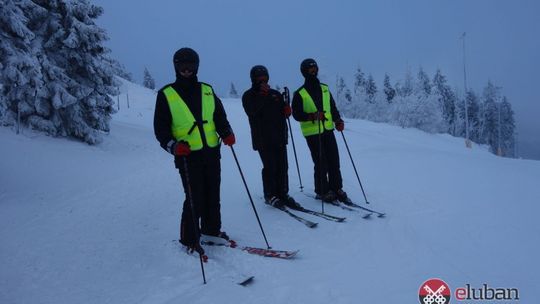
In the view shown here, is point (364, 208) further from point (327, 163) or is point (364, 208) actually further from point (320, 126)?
point (320, 126)

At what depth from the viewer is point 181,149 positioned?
4.47 meters

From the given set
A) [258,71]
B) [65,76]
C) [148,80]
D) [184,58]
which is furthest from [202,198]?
[148,80]

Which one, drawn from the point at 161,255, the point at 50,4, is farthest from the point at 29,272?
the point at 50,4

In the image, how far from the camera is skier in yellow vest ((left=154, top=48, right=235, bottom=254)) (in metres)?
4.73

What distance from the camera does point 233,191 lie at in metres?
8.48

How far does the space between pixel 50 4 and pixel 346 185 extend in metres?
14.6

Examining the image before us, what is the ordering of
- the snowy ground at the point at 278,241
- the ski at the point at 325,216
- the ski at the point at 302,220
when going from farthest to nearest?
the ski at the point at 325,216 < the ski at the point at 302,220 < the snowy ground at the point at 278,241

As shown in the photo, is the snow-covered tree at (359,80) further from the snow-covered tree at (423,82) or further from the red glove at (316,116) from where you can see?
the red glove at (316,116)

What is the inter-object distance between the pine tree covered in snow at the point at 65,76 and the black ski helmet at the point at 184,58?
12945 mm

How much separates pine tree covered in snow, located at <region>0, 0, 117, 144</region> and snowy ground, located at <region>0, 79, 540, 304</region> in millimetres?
6223

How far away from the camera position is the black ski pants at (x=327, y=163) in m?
6.96

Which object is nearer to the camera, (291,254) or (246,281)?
(246,281)

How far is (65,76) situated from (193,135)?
13.8 metres

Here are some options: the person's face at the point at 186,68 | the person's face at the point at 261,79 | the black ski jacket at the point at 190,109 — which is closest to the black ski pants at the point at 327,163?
the person's face at the point at 261,79
